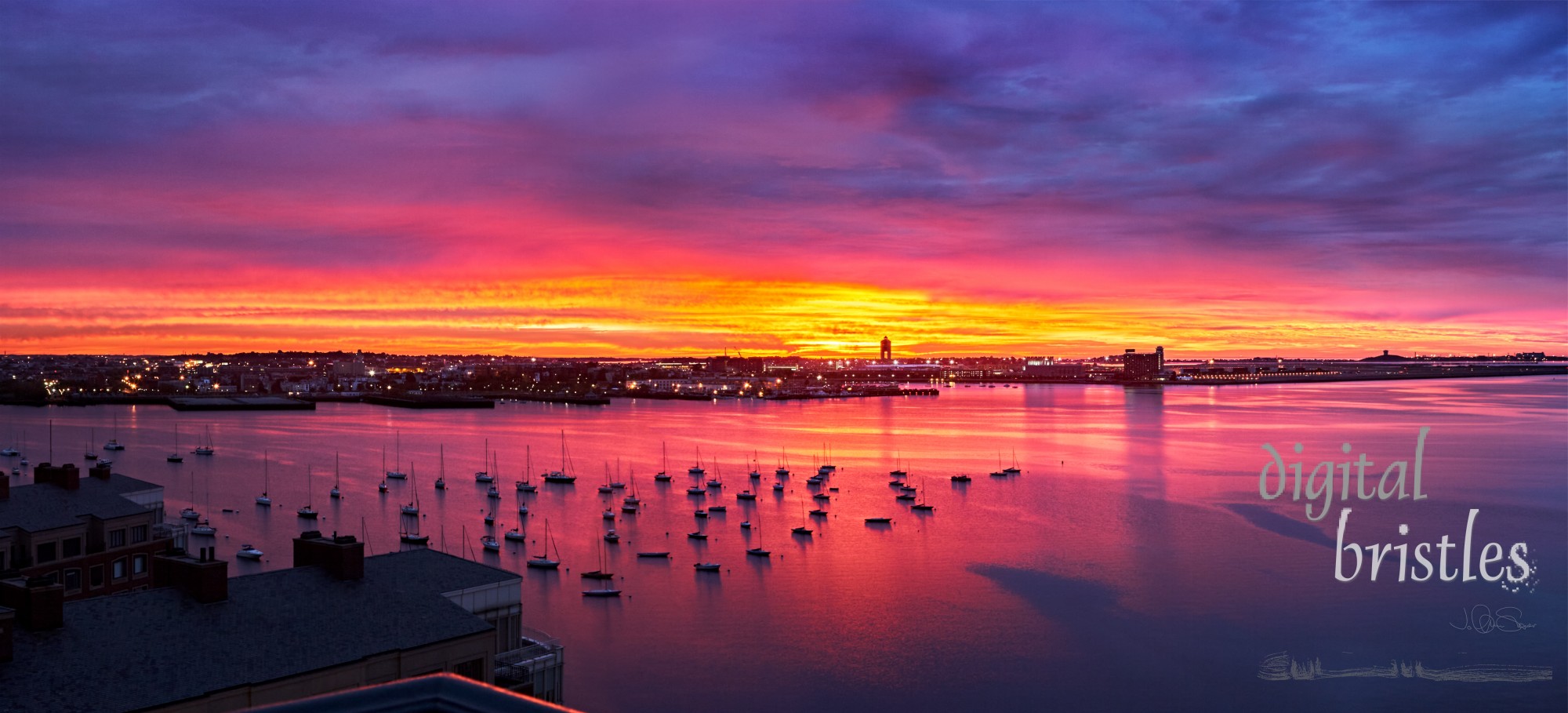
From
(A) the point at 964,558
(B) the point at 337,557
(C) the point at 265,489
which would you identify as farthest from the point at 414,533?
(B) the point at 337,557

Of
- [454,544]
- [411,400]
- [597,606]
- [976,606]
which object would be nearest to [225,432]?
[411,400]

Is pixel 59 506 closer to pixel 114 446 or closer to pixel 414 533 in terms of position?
pixel 414 533

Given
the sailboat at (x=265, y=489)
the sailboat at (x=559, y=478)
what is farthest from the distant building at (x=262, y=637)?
the sailboat at (x=559, y=478)

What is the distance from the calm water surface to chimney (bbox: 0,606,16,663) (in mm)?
10126

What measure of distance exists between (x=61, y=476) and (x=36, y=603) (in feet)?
31.7

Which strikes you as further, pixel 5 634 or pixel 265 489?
pixel 265 489

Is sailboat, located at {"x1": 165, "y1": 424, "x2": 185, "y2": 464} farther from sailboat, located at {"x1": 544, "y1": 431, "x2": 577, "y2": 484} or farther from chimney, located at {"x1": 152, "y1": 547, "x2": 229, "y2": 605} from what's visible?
chimney, located at {"x1": 152, "y1": 547, "x2": 229, "y2": 605}

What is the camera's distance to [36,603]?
850 centimetres

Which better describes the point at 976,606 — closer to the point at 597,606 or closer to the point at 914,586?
the point at 914,586

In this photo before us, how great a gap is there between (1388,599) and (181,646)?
24.6m

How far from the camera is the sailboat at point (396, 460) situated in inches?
1809

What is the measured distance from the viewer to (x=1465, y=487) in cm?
4266

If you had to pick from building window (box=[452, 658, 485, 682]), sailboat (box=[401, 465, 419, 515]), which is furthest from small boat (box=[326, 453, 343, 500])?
building window (box=[452, 658, 485, 682])
